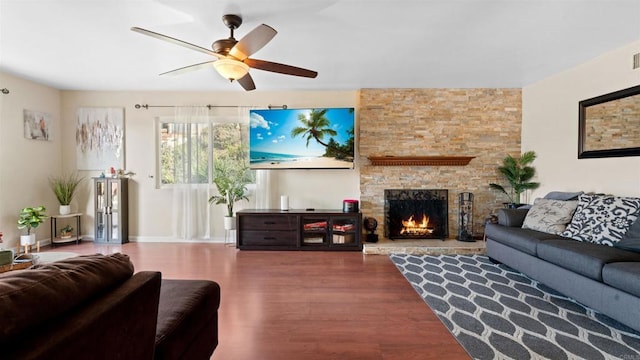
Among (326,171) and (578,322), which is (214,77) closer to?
(326,171)

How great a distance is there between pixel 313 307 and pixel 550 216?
9.21ft

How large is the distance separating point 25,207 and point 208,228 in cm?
260

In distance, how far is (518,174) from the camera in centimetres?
438

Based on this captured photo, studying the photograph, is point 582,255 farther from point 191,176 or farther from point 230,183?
point 191,176

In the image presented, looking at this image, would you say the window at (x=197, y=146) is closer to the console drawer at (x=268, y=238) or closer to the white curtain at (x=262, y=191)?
the white curtain at (x=262, y=191)

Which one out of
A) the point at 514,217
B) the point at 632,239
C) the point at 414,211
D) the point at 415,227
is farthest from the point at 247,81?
the point at 632,239

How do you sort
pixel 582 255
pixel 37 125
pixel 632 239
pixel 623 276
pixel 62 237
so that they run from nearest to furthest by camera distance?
pixel 623 276, pixel 582 255, pixel 632 239, pixel 37 125, pixel 62 237

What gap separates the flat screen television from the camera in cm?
447

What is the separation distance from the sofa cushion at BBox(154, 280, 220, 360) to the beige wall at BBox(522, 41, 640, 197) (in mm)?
4125

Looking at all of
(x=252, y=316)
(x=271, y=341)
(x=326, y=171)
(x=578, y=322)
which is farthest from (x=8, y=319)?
(x=326, y=171)

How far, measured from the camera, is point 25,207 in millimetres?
4281

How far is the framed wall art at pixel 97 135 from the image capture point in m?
4.81

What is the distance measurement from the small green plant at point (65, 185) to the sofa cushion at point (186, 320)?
4311 mm

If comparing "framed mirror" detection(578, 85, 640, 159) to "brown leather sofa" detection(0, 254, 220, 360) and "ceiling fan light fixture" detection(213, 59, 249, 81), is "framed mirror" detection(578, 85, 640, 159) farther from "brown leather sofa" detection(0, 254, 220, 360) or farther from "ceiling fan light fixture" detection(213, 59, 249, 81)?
"brown leather sofa" detection(0, 254, 220, 360)
